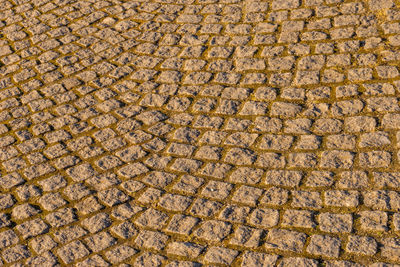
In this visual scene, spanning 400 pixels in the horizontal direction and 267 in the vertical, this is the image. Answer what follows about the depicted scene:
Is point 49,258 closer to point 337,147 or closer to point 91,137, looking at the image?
point 91,137

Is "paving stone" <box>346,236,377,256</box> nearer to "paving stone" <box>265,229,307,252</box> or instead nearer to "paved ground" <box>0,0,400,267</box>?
"paved ground" <box>0,0,400,267</box>

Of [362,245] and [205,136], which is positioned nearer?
[362,245]

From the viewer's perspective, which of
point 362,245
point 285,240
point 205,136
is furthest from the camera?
point 205,136

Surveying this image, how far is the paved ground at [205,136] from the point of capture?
403cm

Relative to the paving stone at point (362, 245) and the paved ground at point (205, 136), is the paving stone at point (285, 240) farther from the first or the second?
the paving stone at point (362, 245)

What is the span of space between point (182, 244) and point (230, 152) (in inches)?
40.7

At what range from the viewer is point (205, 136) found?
16.5 feet

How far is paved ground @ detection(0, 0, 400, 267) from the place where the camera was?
4.03 metres

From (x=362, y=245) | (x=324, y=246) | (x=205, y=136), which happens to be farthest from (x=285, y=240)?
(x=205, y=136)

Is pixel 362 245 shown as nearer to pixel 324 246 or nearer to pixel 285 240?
pixel 324 246

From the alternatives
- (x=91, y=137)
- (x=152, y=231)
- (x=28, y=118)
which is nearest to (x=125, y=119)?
(x=91, y=137)

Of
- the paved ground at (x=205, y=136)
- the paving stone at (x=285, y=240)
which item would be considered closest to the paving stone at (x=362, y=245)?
the paved ground at (x=205, y=136)

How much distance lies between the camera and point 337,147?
4.58 meters

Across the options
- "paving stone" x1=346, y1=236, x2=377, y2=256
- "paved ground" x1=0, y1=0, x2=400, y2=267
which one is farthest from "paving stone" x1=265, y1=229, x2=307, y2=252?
"paving stone" x1=346, y1=236, x2=377, y2=256
